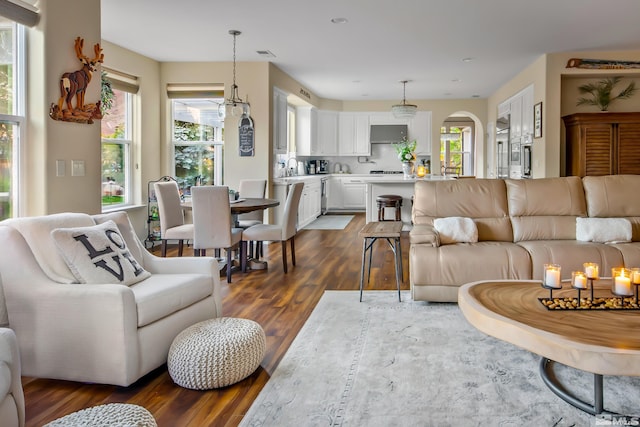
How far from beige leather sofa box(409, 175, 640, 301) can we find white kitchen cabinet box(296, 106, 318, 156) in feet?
21.4

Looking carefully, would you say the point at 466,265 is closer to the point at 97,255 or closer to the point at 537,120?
the point at 97,255

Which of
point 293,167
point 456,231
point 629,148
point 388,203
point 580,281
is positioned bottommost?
point 580,281

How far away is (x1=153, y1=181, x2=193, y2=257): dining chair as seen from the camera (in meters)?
5.45

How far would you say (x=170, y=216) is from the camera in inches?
225

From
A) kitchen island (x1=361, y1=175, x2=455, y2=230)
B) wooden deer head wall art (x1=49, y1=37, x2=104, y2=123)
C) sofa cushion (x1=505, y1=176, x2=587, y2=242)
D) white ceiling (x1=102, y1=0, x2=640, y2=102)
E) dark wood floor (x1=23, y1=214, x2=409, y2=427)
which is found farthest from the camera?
kitchen island (x1=361, y1=175, x2=455, y2=230)

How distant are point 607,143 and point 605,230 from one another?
3061 millimetres

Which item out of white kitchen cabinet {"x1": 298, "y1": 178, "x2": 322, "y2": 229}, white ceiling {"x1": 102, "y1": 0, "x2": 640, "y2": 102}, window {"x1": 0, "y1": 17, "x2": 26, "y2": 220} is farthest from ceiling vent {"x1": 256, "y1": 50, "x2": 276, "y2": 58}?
window {"x1": 0, "y1": 17, "x2": 26, "y2": 220}

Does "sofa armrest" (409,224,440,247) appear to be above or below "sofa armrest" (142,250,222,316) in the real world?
above

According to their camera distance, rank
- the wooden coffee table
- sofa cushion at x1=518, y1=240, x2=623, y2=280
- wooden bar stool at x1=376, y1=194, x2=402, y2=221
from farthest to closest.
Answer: wooden bar stool at x1=376, y1=194, x2=402, y2=221 < sofa cushion at x1=518, y1=240, x2=623, y2=280 < the wooden coffee table

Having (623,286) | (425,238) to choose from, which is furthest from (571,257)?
(623,286)

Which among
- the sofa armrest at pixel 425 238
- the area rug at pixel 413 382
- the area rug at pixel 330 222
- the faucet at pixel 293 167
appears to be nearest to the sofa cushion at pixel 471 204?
the sofa armrest at pixel 425 238

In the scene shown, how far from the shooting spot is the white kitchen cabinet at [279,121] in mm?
7891

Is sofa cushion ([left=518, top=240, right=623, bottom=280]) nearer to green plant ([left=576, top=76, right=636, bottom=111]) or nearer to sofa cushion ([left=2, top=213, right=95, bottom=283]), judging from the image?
sofa cushion ([left=2, top=213, right=95, bottom=283])

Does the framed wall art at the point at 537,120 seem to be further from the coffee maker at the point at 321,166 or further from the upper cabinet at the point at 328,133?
the coffee maker at the point at 321,166
